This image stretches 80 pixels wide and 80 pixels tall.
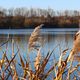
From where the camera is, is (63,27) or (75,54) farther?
(63,27)

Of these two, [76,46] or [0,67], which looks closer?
[76,46]

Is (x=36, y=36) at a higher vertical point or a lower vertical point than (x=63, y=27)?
higher

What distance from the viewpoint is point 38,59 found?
5.94 ft

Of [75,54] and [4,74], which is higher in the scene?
[75,54]

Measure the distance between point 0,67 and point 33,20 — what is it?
39664 millimetres

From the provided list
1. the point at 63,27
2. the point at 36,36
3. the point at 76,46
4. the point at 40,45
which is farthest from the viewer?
the point at 63,27

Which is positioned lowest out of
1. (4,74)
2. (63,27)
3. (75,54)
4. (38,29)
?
(63,27)

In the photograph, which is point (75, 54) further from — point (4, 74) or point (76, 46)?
point (4, 74)

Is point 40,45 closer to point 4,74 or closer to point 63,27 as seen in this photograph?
point 4,74

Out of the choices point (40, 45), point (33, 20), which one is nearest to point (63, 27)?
point (33, 20)

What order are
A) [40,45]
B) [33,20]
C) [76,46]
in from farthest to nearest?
1. [33,20]
2. [40,45]
3. [76,46]

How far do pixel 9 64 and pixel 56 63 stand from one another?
29cm

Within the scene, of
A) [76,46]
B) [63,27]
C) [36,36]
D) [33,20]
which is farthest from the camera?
[63,27]

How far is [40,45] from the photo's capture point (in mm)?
2010
